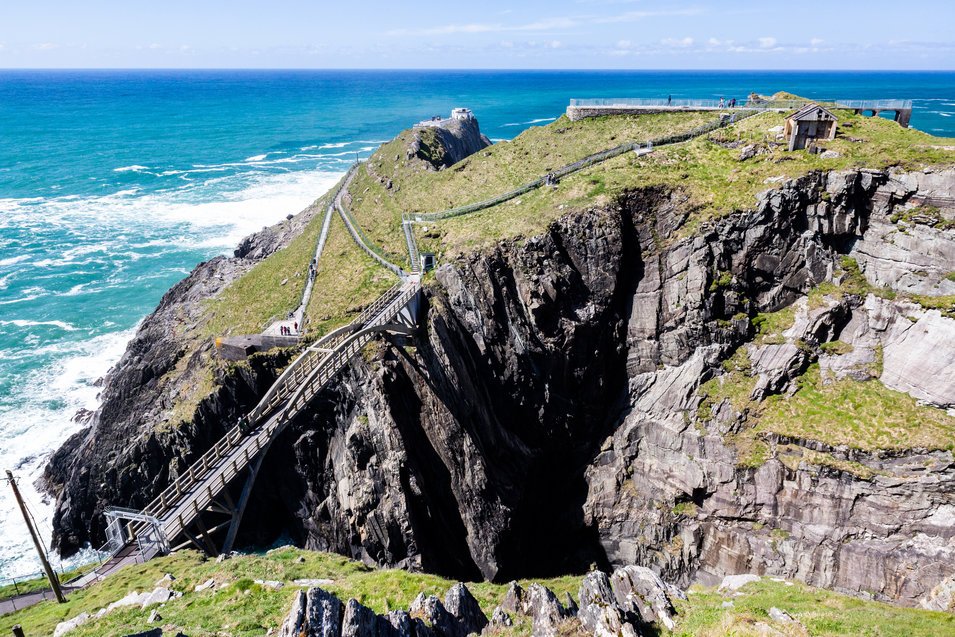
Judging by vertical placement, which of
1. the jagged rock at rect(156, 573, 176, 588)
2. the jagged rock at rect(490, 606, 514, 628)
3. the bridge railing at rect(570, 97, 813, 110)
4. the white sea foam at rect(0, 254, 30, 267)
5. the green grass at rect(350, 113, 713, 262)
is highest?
the bridge railing at rect(570, 97, 813, 110)

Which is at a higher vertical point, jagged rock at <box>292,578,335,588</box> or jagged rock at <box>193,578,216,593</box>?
jagged rock at <box>193,578,216,593</box>

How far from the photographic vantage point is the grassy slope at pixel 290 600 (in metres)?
21.9

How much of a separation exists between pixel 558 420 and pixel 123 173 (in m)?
143

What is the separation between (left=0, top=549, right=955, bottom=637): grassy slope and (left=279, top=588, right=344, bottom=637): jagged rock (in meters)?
3.09

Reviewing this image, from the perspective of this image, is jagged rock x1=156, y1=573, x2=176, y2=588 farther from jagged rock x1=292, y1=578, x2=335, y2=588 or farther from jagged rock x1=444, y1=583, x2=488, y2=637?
jagged rock x1=444, y1=583, x2=488, y2=637

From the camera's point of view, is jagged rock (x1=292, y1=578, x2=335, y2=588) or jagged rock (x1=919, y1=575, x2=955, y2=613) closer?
jagged rock (x1=292, y1=578, x2=335, y2=588)

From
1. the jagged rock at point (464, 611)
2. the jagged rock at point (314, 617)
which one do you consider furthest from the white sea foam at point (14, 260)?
the jagged rock at point (464, 611)

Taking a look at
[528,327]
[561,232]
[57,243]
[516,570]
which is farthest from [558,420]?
[57,243]

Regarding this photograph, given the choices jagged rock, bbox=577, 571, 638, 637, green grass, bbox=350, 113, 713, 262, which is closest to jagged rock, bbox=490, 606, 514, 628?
jagged rock, bbox=577, 571, 638, 637

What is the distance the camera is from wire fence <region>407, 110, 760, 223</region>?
55.9m

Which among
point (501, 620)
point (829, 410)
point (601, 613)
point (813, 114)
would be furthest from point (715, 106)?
point (501, 620)

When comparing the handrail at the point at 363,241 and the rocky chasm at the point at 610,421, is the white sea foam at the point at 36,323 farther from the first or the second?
the handrail at the point at 363,241

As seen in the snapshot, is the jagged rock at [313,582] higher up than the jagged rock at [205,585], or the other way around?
the jagged rock at [205,585]

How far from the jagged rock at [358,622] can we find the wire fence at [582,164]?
4145 centimetres
